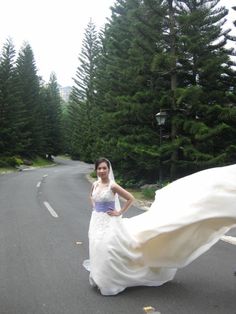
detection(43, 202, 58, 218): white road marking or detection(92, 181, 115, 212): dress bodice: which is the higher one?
detection(92, 181, 115, 212): dress bodice

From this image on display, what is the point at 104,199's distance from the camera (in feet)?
20.5

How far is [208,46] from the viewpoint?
23.5m

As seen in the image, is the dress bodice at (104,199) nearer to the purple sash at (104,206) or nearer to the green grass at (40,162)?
the purple sash at (104,206)

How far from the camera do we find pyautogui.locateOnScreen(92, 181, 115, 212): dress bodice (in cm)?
625

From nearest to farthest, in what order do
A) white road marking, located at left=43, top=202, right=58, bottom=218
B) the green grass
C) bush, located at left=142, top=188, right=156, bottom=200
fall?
white road marking, located at left=43, top=202, right=58, bottom=218 < bush, located at left=142, top=188, right=156, bottom=200 < the green grass

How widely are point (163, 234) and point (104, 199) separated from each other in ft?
2.94

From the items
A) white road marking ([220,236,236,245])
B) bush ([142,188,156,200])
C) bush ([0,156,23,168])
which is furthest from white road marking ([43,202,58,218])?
bush ([0,156,23,168])

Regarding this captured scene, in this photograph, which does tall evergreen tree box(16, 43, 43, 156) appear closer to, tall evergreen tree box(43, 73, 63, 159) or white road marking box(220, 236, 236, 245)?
tall evergreen tree box(43, 73, 63, 159)

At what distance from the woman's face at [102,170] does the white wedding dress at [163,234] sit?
0.27 metres

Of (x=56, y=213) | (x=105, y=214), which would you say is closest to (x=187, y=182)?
(x=105, y=214)

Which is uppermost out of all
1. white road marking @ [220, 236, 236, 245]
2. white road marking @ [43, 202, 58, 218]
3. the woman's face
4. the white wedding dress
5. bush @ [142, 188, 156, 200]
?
the woman's face

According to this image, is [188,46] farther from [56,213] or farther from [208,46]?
[56,213]

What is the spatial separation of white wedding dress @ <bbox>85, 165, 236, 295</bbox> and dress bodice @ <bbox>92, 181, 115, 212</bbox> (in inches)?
0.5

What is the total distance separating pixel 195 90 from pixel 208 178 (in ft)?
52.0
